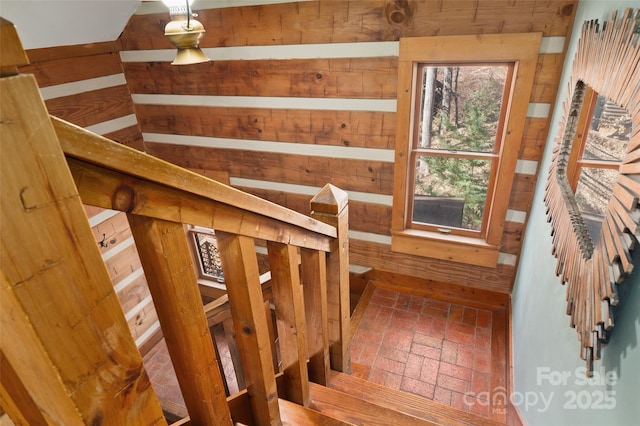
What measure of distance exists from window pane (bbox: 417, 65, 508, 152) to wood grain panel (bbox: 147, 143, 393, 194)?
0.44 m

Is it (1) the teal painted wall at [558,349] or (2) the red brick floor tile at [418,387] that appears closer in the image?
(1) the teal painted wall at [558,349]

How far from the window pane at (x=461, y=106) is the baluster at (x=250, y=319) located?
215 centimetres

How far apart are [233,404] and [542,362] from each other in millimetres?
1394

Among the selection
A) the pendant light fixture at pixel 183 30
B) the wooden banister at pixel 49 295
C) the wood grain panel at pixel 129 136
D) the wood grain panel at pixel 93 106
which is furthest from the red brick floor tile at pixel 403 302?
the wood grain panel at pixel 93 106

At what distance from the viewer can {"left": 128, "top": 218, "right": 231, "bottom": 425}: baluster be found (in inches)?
26.4

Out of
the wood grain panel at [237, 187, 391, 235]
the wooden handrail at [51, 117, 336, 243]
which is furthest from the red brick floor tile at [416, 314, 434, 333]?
the wooden handrail at [51, 117, 336, 243]

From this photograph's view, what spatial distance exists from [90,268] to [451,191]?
2.74m

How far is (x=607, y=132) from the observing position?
4.40 feet

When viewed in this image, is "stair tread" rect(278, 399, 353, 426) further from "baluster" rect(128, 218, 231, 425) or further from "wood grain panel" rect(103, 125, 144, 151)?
"wood grain panel" rect(103, 125, 144, 151)

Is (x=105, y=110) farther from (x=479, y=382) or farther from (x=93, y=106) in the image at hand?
(x=479, y=382)

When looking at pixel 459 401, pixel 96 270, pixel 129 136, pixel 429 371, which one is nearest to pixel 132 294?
pixel 129 136

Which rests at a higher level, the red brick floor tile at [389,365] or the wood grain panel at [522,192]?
the wood grain panel at [522,192]

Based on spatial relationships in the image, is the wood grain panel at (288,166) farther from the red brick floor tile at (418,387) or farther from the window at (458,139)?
the red brick floor tile at (418,387)

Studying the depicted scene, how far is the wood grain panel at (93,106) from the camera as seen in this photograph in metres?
2.99
